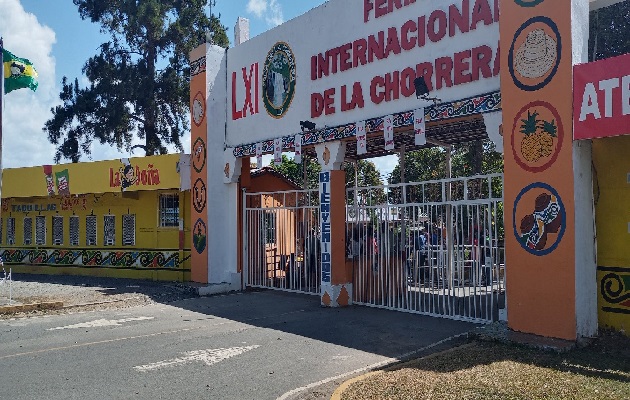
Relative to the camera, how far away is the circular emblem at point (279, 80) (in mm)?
13019

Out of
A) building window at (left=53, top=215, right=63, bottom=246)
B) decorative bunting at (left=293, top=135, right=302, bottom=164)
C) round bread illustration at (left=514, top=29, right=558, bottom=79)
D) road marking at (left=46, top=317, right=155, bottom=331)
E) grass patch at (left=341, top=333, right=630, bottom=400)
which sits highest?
round bread illustration at (left=514, top=29, right=558, bottom=79)

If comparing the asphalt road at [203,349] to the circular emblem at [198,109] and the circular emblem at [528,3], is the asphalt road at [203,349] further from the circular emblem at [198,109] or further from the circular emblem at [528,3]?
the circular emblem at [198,109]

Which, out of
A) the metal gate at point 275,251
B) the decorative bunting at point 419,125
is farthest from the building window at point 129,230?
the decorative bunting at point 419,125

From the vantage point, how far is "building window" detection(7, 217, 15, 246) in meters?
21.4

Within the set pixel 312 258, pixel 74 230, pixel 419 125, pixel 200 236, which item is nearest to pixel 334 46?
pixel 419 125

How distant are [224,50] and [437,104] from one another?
7.64 m

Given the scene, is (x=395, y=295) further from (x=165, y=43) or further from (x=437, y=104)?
(x=165, y=43)

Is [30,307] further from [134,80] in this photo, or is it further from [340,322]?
[134,80]

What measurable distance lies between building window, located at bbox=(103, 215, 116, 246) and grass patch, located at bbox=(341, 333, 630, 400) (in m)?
14.3

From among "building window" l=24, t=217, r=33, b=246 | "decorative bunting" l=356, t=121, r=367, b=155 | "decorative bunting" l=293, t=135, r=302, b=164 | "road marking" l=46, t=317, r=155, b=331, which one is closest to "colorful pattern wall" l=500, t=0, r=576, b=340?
"decorative bunting" l=356, t=121, r=367, b=155

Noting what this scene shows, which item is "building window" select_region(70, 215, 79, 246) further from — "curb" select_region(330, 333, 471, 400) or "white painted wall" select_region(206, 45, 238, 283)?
"curb" select_region(330, 333, 471, 400)

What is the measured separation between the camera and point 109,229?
1886cm

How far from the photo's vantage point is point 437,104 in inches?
385

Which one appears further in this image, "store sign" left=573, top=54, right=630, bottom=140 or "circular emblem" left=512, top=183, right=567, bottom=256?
"circular emblem" left=512, top=183, right=567, bottom=256
